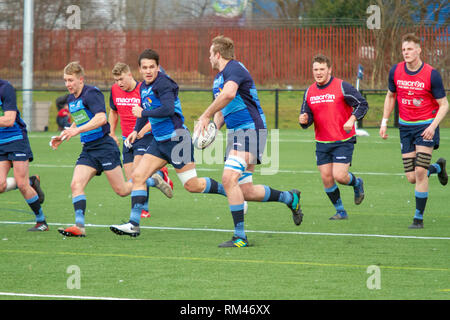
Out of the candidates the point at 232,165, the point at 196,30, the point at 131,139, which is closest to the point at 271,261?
the point at 232,165

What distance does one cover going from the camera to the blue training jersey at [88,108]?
9016 millimetres

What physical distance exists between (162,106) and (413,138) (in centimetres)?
322

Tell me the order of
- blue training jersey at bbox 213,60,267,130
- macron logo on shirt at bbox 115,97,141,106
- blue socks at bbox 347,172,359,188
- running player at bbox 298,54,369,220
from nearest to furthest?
1. blue training jersey at bbox 213,60,267,130
2. running player at bbox 298,54,369,220
3. blue socks at bbox 347,172,359,188
4. macron logo on shirt at bbox 115,97,141,106

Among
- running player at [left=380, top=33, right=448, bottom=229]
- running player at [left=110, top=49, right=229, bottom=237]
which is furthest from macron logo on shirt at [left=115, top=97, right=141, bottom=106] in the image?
running player at [left=380, top=33, right=448, bottom=229]

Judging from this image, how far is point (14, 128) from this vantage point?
9172 millimetres

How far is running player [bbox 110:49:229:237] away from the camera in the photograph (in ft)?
28.0

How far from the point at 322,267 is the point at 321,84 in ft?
12.2

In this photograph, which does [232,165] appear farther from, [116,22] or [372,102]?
[116,22]

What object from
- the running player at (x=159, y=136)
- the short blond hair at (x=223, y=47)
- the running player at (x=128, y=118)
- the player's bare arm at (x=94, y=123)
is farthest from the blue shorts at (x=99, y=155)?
the short blond hair at (x=223, y=47)

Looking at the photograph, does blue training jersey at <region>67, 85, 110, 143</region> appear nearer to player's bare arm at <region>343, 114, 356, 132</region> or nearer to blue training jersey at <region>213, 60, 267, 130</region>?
blue training jersey at <region>213, 60, 267, 130</region>

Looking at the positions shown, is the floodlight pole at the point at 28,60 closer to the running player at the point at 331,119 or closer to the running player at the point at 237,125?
the running player at the point at 331,119

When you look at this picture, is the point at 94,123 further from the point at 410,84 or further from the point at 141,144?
the point at 410,84

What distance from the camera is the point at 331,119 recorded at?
1030cm

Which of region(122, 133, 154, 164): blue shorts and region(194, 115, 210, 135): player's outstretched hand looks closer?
region(194, 115, 210, 135): player's outstretched hand
